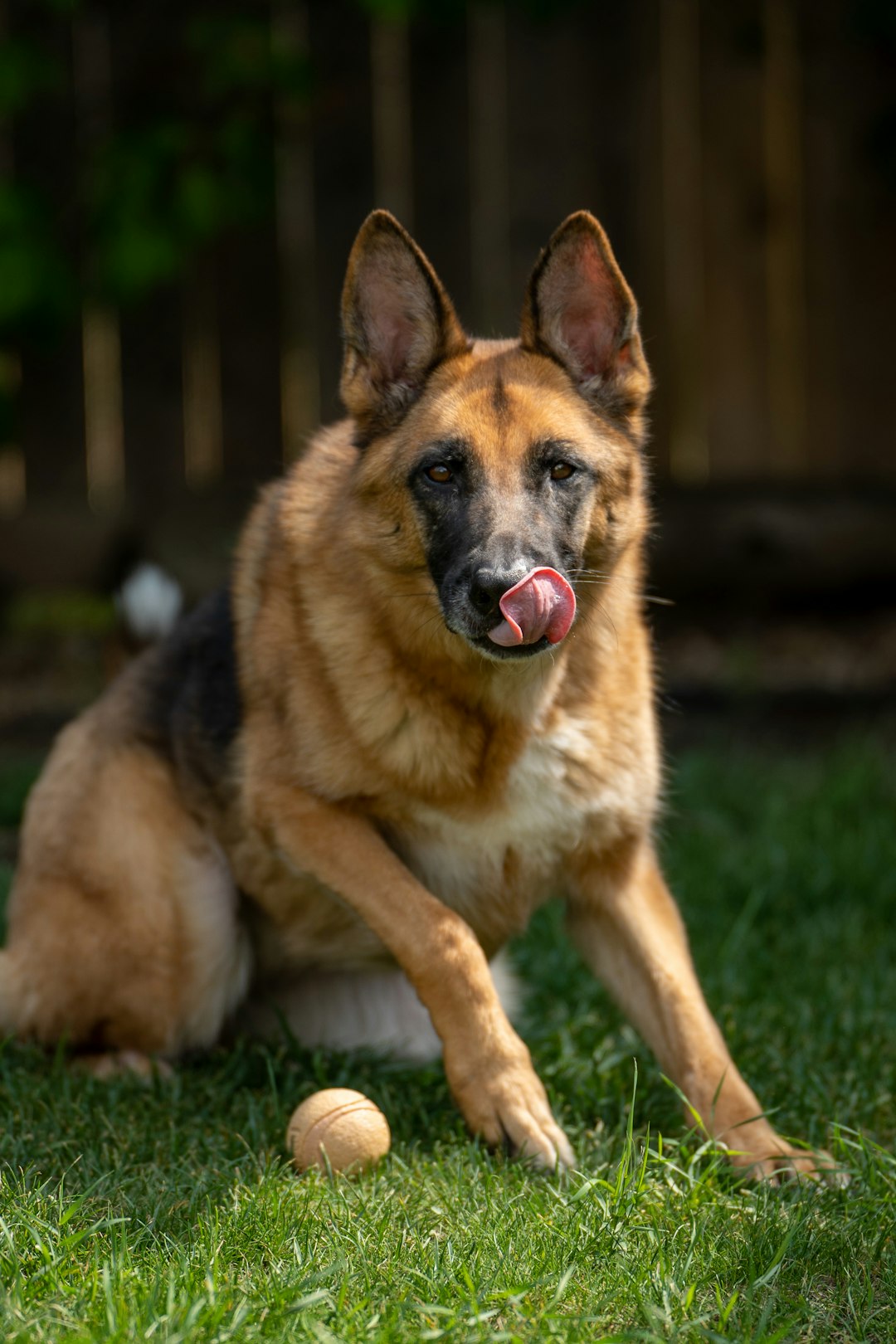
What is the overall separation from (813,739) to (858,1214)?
3.46 meters

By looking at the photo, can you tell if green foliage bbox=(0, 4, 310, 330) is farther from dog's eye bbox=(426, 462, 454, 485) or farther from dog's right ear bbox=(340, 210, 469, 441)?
dog's eye bbox=(426, 462, 454, 485)

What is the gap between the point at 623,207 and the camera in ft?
21.3

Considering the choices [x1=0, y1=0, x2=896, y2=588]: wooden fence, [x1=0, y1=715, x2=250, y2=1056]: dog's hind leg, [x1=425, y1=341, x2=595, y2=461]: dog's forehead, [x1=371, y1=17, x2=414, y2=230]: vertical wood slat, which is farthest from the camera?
[x1=371, y1=17, x2=414, y2=230]: vertical wood slat

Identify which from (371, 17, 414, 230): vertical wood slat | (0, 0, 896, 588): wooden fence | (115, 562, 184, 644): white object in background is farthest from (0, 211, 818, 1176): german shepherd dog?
(371, 17, 414, 230): vertical wood slat

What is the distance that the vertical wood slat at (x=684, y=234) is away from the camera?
21.4ft

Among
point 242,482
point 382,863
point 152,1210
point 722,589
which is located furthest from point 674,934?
point 242,482

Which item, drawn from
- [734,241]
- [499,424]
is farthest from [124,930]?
[734,241]

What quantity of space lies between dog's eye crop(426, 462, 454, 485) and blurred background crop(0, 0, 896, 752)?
11.1ft

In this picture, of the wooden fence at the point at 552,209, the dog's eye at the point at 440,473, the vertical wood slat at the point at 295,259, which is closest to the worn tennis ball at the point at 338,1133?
the dog's eye at the point at 440,473

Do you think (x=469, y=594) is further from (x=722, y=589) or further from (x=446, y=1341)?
(x=722, y=589)

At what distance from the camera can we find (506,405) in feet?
9.07

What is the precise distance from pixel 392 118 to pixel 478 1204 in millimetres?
5497

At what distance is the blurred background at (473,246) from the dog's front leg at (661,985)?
3.15m

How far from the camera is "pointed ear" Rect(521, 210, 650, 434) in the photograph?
9.27 feet
